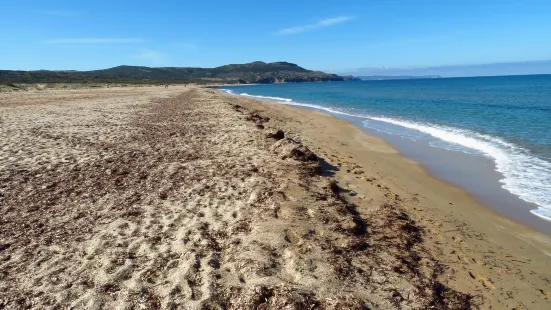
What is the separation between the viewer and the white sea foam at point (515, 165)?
870 centimetres

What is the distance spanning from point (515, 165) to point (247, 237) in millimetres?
10594

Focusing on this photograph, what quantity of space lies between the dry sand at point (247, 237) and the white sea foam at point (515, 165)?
5.08ft

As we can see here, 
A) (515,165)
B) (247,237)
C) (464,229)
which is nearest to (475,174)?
(515,165)

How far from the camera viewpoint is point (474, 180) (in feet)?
→ 33.7

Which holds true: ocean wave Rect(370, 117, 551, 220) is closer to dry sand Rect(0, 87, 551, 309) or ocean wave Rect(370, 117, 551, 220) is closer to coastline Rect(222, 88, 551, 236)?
coastline Rect(222, 88, 551, 236)

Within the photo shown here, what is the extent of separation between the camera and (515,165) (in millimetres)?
11594

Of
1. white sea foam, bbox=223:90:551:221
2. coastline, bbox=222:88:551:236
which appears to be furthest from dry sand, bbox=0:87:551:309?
white sea foam, bbox=223:90:551:221

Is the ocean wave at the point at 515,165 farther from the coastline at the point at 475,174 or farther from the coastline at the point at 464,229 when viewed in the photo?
the coastline at the point at 464,229

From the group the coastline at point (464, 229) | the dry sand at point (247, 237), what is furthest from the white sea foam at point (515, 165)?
the dry sand at point (247, 237)

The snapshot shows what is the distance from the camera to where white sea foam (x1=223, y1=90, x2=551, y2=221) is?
8695 millimetres

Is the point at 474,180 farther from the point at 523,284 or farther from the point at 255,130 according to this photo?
the point at 255,130

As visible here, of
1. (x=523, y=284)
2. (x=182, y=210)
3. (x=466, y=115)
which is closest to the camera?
(x=523, y=284)

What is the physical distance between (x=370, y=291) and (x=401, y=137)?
14825 mm

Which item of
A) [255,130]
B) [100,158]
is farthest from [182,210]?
[255,130]
